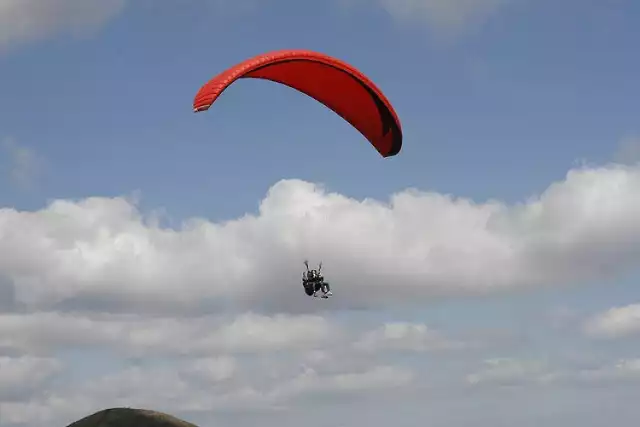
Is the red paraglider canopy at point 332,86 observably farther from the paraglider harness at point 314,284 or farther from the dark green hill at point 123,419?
the dark green hill at point 123,419

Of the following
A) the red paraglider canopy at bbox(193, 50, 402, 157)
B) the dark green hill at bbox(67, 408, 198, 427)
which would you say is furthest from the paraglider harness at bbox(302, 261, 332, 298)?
the dark green hill at bbox(67, 408, 198, 427)

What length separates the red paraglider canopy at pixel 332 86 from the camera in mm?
32688

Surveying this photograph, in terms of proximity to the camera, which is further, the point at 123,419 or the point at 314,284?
the point at 123,419

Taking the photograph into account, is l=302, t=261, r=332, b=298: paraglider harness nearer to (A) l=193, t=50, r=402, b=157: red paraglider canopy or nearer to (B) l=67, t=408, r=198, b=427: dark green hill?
(A) l=193, t=50, r=402, b=157: red paraglider canopy

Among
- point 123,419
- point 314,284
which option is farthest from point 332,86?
point 123,419

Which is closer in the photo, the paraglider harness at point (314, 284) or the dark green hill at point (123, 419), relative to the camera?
the paraglider harness at point (314, 284)

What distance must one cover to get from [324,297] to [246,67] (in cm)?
1227

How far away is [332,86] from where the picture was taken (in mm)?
39719

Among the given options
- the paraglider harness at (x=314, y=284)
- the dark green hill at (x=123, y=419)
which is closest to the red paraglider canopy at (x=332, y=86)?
the paraglider harness at (x=314, y=284)

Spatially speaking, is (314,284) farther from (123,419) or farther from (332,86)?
(123,419)

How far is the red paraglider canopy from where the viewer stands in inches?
1287

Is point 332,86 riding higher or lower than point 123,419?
higher

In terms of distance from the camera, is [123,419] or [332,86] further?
[123,419]

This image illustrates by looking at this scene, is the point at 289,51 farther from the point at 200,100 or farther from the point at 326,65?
the point at 200,100
